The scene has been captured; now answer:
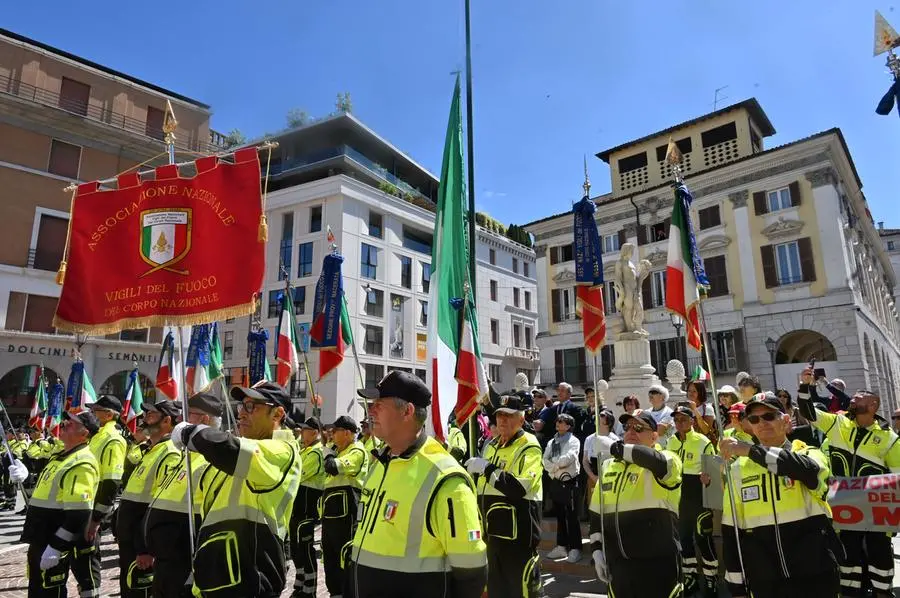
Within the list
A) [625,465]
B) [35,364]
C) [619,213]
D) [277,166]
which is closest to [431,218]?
[277,166]

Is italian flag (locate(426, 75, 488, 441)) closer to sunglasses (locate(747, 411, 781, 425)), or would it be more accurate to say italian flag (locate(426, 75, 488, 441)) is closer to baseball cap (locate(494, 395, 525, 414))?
baseball cap (locate(494, 395, 525, 414))

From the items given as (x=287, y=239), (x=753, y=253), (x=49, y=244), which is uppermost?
(x=287, y=239)

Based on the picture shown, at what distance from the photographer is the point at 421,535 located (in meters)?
2.80

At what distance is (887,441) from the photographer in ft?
20.0

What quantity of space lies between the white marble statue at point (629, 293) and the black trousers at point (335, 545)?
30.0 feet

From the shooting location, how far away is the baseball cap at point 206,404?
455 cm

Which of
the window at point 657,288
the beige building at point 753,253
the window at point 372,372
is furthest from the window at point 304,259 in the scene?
the window at point 657,288

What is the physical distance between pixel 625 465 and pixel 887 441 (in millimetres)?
3507

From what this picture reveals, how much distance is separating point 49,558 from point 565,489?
5.92 meters

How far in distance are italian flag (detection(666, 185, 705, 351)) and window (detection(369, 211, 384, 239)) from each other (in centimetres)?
3531

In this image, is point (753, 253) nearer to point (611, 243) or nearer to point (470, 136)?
point (611, 243)

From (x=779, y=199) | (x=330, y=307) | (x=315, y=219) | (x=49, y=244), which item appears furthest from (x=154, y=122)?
(x=779, y=199)

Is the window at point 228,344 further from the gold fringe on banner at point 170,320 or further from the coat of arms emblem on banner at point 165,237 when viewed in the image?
the coat of arms emblem on banner at point 165,237

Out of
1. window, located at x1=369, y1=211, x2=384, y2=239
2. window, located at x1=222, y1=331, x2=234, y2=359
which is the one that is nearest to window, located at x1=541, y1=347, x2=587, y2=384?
window, located at x1=369, y1=211, x2=384, y2=239
